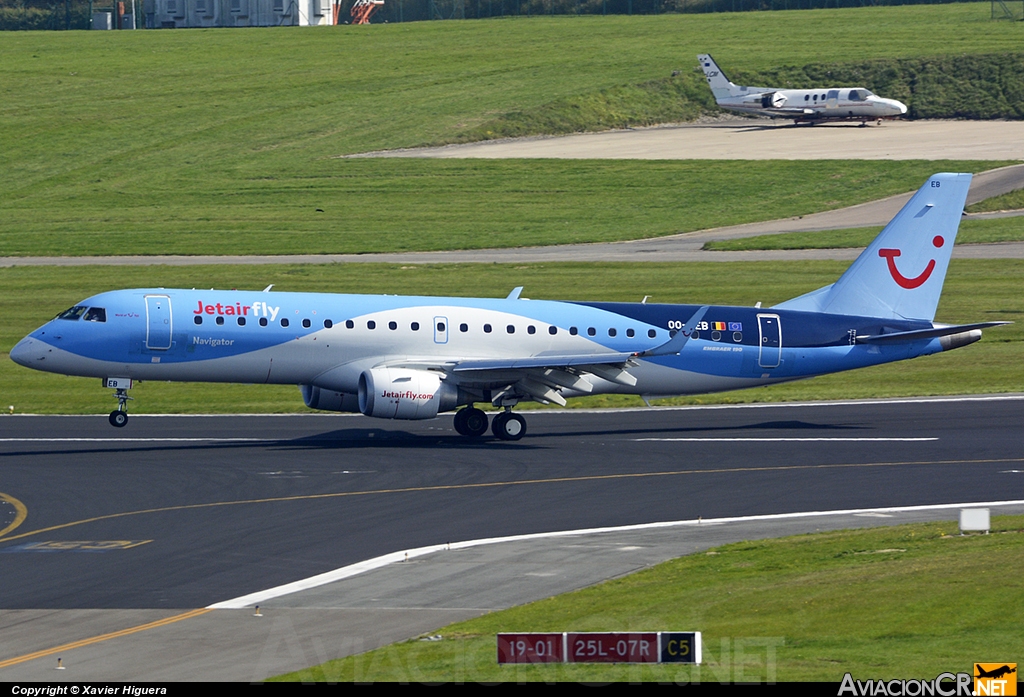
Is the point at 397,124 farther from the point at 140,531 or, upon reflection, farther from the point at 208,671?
the point at 208,671

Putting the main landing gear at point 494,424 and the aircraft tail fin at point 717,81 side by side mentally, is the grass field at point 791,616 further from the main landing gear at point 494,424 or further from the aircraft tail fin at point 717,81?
the aircraft tail fin at point 717,81

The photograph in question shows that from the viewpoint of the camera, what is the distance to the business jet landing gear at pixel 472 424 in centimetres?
3712

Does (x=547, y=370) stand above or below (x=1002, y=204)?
below

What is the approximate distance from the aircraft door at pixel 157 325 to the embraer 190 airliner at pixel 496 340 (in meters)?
0.04

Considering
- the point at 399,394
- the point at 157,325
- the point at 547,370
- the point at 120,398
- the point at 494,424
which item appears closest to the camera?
the point at 399,394

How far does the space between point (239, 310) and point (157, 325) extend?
7.03ft

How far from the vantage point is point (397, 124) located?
335 feet

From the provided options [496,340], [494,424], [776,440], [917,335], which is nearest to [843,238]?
[917,335]

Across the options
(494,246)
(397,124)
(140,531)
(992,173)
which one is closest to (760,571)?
(140,531)

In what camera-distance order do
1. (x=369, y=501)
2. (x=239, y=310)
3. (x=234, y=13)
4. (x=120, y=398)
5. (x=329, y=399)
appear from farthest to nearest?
(x=234, y=13), (x=329, y=399), (x=239, y=310), (x=120, y=398), (x=369, y=501)

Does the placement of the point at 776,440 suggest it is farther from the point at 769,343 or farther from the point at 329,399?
the point at 329,399

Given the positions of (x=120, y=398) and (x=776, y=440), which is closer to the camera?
(x=120, y=398)

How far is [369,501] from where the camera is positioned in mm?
27734

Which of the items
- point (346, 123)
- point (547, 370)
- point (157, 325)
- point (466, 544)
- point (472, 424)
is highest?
point (346, 123)
